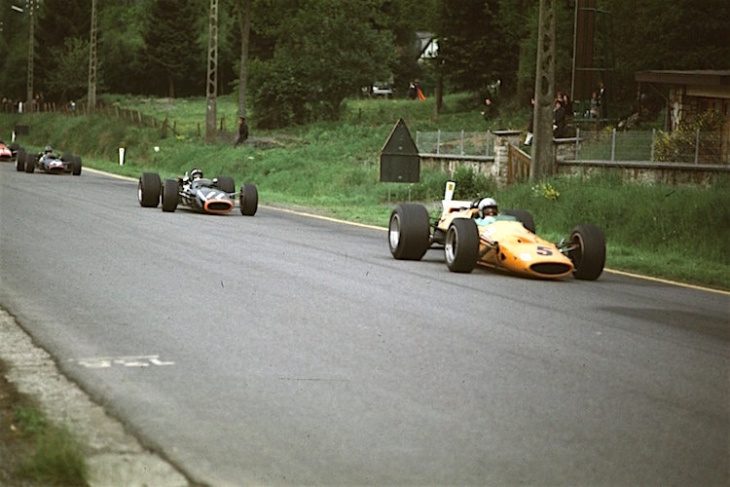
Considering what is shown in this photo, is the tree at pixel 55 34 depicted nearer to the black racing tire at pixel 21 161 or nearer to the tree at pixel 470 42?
the tree at pixel 470 42

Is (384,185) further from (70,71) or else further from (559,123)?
(70,71)

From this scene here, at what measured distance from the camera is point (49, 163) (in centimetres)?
4050

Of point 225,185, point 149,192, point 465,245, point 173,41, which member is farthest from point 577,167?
point 173,41

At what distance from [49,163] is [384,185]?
12.5m

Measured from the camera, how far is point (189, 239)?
18719 mm

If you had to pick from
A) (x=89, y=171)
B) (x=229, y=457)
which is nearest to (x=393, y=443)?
(x=229, y=457)

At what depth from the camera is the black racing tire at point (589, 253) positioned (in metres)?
14.8

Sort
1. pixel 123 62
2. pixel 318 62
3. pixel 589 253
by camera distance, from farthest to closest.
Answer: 1. pixel 123 62
2. pixel 318 62
3. pixel 589 253

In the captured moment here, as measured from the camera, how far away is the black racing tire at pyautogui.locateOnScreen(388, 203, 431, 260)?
1648 centimetres

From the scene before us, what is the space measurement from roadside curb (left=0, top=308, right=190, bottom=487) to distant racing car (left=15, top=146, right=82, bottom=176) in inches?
1246

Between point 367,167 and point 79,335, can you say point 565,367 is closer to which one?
point 79,335

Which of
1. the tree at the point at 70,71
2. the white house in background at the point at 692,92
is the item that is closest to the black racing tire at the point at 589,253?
the white house in background at the point at 692,92

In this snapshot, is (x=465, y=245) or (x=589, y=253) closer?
(x=589, y=253)

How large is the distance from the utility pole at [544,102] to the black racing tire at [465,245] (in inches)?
528
